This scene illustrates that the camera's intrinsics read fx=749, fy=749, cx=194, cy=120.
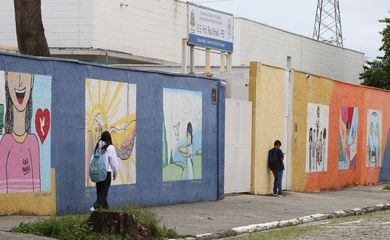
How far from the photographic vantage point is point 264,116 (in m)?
22.2

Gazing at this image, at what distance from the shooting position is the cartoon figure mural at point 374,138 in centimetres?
3041

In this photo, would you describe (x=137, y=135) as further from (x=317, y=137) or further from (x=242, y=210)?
(x=317, y=137)

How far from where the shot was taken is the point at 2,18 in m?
33.6

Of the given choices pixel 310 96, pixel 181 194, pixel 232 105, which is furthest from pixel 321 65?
pixel 181 194

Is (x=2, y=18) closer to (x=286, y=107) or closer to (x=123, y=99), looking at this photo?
(x=286, y=107)

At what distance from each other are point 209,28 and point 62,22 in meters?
13.6

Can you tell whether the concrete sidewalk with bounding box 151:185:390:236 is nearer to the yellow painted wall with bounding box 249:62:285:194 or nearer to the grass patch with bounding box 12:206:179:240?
the yellow painted wall with bounding box 249:62:285:194

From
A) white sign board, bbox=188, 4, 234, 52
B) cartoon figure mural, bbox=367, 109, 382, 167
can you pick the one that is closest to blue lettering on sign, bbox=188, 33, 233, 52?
white sign board, bbox=188, 4, 234, 52

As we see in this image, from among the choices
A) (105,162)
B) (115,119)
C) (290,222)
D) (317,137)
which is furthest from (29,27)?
(317,137)

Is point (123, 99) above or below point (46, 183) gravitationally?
above

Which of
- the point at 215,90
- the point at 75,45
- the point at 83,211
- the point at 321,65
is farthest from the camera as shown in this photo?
the point at 321,65

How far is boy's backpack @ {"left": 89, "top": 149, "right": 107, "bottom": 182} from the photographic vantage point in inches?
543

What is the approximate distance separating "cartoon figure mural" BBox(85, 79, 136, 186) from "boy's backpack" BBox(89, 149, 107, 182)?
137 centimetres

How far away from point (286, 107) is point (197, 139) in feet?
18.2
